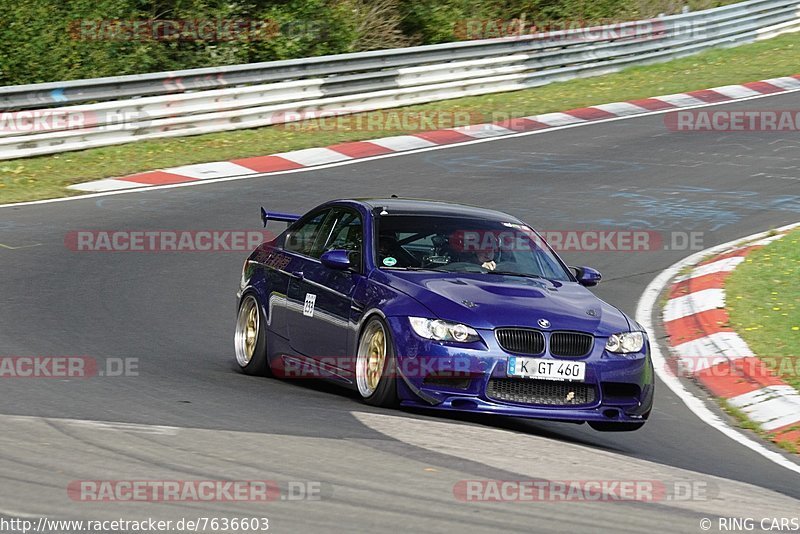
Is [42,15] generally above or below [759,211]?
above

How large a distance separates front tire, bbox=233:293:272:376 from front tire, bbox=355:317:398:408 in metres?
1.43

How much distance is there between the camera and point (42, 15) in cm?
2155

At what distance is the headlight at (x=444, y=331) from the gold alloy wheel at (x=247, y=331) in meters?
2.19

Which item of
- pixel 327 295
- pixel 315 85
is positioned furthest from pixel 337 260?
pixel 315 85

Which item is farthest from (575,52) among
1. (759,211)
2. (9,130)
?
(9,130)

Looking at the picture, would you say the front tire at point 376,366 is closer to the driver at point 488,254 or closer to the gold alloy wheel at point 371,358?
the gold alloy wheel at point 371,358

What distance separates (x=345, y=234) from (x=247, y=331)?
123 centimetres

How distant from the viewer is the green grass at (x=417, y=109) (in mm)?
17875

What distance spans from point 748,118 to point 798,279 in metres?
11.1

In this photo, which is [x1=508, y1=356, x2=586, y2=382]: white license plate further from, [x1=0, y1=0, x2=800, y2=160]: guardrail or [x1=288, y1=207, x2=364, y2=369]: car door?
[x1=0, y1=0, x2=800, y2=160]: guardrail

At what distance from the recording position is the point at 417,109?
23.8 m

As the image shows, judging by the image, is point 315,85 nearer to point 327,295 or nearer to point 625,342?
point 327,295

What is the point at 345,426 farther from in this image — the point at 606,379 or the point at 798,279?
the point at 798,279

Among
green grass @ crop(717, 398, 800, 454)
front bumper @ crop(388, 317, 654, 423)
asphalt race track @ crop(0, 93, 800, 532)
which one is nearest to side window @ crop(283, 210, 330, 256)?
asphalt race track @ crop(0, 93, 800, 532)
